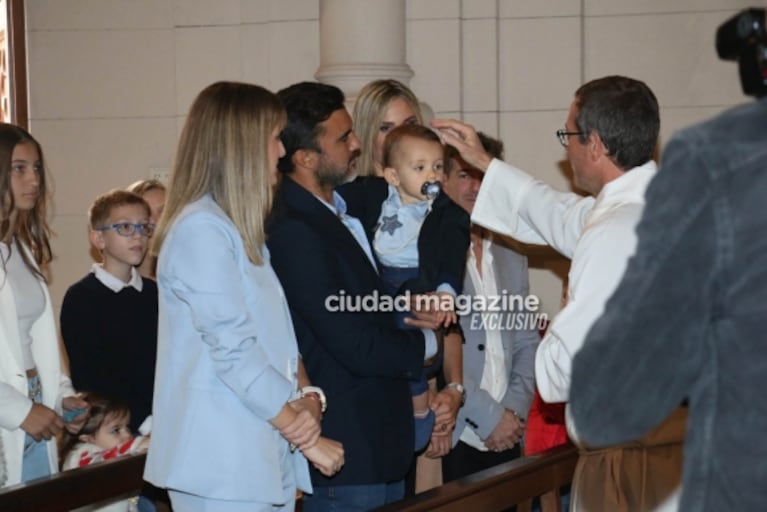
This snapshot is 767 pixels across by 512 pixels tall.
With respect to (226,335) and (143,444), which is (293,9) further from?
(226,335)

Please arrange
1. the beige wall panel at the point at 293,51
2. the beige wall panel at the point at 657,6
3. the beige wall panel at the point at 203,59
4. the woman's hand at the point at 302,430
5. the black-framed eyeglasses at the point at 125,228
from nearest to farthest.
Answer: the woman's hand at the point at 302,430
the black-framed eyeglasses at the point at 125,228
the beige wall panel at the point at 657,6
the beige wall panel at the point at 293,51
the beige wall panel at the point at 203,59

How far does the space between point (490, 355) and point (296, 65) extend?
2.73 metres

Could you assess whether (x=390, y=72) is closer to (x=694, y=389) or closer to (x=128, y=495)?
(x=128, y=495)

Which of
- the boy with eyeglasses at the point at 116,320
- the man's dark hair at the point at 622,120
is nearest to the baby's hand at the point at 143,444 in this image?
the boy with eyeglasses at the point at 116,320

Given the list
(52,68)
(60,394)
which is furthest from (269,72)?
(60,394)

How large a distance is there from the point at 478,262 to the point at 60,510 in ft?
6.56

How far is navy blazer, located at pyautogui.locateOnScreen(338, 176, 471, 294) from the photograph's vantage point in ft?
12.5

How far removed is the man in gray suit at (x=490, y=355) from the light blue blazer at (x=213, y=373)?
1555 mm

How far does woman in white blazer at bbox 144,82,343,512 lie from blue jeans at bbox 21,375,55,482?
3.08ft

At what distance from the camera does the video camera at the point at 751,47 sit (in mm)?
1470

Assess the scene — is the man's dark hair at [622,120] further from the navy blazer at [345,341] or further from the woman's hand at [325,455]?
the woman's hand at [325,455]

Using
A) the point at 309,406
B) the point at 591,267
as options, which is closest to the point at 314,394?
the point at 309,406

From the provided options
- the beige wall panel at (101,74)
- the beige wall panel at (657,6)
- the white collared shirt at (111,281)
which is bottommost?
the white collared shirt at (111,281)

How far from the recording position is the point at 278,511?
2.99 meters
